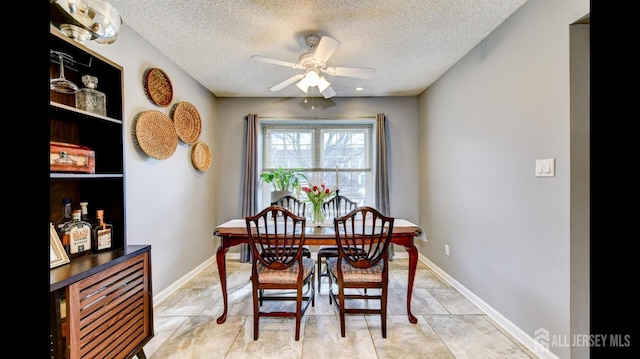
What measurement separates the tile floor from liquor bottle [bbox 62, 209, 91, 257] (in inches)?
35.3

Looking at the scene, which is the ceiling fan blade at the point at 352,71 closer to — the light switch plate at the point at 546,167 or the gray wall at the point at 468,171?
the gray wall at the point at 468,171

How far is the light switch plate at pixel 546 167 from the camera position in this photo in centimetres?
165

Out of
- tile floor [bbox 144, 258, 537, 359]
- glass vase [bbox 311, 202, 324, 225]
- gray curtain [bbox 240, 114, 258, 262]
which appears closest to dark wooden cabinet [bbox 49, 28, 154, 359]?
tile floor [bbox 144, 258, 537, 359]

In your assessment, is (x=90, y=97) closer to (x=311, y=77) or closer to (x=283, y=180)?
(x=311, y=77)

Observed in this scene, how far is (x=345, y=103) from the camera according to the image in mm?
3979

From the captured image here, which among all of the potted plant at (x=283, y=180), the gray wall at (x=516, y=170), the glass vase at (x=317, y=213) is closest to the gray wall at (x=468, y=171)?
the gray wall at (x=516, y=170)

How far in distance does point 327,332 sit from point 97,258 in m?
1.61

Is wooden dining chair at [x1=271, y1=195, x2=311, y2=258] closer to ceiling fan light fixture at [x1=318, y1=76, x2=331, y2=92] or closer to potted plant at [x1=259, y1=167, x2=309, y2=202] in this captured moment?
potted plant at [x1=259, y1=167, x2=309, y2=202]

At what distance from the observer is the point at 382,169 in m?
3.87

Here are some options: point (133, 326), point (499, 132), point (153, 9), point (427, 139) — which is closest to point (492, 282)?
point (499, 132)

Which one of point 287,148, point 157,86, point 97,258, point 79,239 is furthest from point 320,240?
point 287,148

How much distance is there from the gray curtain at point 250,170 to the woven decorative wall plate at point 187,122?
78cm
